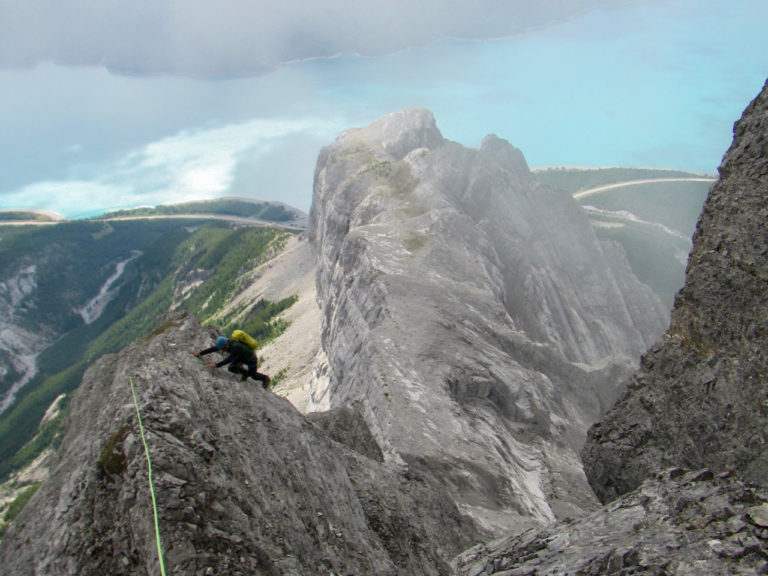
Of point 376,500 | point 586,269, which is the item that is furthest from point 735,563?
point 586,269

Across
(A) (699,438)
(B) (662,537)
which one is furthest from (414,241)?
(B) (662,537)

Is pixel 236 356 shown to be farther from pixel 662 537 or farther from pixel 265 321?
pixel 265 321

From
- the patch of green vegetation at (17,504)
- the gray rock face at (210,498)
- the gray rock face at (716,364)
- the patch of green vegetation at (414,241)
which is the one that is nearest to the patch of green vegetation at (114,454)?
the gray rock face at (210,498)

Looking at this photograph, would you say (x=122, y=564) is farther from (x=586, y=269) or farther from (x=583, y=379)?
(x=586, y=269)

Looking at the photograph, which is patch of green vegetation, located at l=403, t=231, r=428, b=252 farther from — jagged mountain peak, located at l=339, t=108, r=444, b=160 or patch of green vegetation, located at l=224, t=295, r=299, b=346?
patch of green vegetation, located at l=224, t=295, r=299, b=346

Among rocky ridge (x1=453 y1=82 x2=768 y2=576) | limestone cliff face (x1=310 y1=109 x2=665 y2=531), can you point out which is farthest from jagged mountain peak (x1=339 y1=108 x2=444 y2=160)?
rocky ridge (x1=453 y1=82 x2=768 y2=576)

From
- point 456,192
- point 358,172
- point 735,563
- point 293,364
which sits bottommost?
point 293,364
